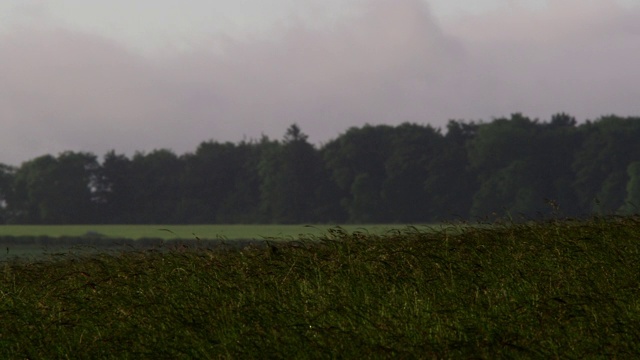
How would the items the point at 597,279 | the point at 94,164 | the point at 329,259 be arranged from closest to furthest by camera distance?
the point at 597,279 → the point at 329,259 → the point at 94,164

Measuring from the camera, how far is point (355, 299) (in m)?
10.8

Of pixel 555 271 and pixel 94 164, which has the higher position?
pixel 94 164

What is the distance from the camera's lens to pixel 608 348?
8258mm

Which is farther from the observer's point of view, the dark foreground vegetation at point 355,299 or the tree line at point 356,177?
the tree line at point 356,177

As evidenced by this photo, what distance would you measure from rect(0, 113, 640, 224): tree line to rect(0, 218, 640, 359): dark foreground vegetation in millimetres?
70419

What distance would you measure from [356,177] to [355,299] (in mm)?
80335

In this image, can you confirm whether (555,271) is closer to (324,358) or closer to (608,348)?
(608,348)

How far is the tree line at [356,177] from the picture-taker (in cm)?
8500

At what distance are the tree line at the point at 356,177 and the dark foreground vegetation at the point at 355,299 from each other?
231 ft

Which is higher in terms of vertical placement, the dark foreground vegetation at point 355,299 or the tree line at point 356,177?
the tree line at point 356,177

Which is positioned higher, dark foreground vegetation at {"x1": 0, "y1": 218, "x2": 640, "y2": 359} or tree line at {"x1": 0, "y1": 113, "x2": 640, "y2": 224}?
tree line at {"x1": 0, "y1": 113, "x2": 640, "y2": 224}

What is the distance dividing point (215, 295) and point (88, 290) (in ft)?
7.65

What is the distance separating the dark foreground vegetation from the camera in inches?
352

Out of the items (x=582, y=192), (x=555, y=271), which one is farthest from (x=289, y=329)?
(x=582, y=192)
